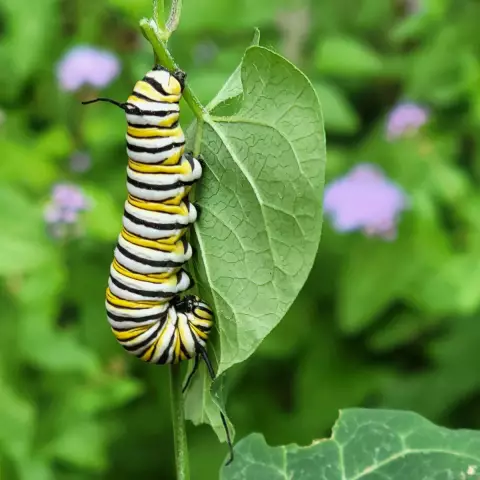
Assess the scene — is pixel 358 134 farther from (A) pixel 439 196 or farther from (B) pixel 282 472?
(B) pixel 282 472

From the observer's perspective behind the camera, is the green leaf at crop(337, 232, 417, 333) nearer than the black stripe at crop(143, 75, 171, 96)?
No

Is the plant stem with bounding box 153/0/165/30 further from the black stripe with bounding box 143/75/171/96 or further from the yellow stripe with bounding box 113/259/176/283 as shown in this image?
the yellow stripe with bounding box 113/259/176/283

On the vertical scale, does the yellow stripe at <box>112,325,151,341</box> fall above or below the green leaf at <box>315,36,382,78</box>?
below

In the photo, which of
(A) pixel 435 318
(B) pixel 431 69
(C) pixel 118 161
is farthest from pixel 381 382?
(C) pixel 118 161

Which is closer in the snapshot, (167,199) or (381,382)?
(167,199)

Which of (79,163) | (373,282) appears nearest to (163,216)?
(373,282)

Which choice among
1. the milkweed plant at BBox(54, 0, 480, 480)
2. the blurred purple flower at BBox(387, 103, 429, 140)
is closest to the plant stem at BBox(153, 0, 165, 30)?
the milkweed plant at BBox(54, 0, 480, 480)

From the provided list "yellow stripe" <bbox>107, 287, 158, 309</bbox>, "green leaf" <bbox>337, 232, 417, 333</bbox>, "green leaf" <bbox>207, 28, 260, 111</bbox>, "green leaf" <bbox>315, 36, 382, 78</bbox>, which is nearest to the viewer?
"green leaf" <bbox>207, 28, 260, 111</bbox>
